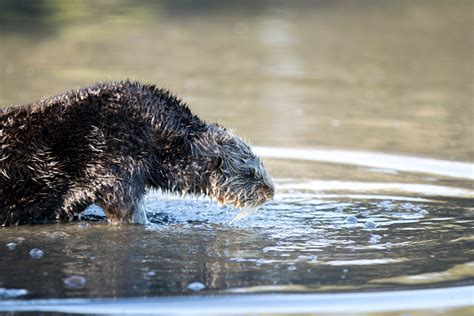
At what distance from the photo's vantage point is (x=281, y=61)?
14.7 m

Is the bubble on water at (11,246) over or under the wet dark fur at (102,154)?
under

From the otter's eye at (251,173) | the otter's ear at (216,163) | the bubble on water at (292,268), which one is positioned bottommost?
the bubble on water at (292,268)

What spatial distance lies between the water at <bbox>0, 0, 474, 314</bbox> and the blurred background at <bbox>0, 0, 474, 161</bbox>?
4 cm

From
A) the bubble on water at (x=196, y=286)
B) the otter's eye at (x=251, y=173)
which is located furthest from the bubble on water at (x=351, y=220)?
the bubble on water at (x=196, y=286)

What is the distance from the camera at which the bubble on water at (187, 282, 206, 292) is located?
596 cm

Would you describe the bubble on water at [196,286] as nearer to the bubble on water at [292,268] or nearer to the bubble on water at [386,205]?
the bubble on water at [292,268]

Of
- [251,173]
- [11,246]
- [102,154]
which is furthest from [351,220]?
[11,246]

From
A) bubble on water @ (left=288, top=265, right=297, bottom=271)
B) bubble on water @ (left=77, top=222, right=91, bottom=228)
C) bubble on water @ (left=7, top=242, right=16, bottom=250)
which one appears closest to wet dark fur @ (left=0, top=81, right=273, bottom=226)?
bubble on water @ (left=77, top=222, right=91, bottom=228)

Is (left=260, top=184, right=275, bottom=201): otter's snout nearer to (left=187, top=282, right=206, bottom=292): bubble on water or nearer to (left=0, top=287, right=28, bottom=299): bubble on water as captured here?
(left=187, top=282, right=206, bottom=292): bubble on water

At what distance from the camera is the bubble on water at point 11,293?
18.9 ft

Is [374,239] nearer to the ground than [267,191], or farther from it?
nearer to the ground

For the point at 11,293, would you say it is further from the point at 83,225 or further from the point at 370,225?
the point at 370,225

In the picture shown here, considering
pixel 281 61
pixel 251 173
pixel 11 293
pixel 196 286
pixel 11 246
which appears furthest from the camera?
pixel 281 61

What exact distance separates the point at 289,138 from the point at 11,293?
5261 millimetres
